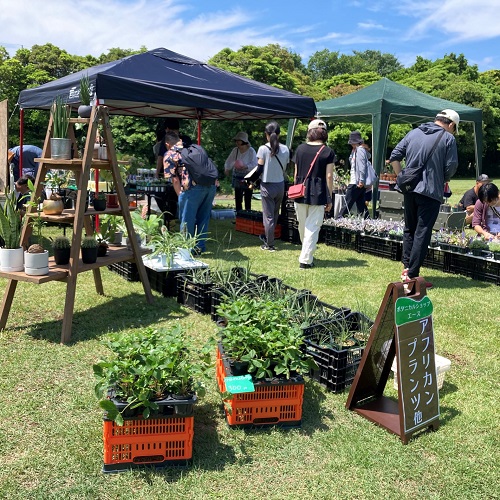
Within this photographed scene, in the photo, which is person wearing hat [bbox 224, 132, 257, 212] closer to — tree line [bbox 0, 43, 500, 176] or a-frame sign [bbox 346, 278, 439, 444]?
tree line [bbox 0, 43, 500, 176]

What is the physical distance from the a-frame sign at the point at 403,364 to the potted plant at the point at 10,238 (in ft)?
8.64

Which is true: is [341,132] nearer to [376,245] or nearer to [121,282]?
[376,245]

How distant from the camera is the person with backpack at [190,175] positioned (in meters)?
6.63

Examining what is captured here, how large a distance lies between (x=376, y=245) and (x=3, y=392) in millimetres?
5724

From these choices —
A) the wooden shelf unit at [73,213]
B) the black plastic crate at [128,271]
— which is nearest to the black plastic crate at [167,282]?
the black plastic crate at [128,271]

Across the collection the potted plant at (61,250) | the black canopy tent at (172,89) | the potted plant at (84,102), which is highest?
the black canopy tent at (172,89)

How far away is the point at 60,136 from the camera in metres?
4.19

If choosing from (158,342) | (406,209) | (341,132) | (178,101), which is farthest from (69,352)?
(341,132)

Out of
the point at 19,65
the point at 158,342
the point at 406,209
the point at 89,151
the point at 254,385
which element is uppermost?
the point at 19,65

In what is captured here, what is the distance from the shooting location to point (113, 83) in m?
6.53

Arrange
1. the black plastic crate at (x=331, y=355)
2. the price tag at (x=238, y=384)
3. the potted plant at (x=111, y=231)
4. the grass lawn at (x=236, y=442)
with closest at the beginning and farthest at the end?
the grass lawn at (x=236, y=442), the price tag at (x=238, y=384), the black plastic crate at (x=331, y=355), the potted plant at (x=111, y=231)

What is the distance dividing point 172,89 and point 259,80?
1639cm

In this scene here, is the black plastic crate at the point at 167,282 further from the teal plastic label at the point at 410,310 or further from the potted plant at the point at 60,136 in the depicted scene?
the teal plastic label at the point at 410,310

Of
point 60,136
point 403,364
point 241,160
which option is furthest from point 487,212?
point 60,136
